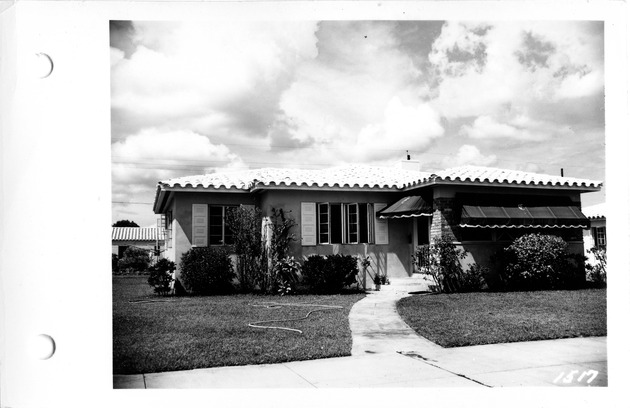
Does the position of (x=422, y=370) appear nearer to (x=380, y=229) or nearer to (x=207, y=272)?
(x=207, y=272)

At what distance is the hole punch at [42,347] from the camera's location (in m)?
5.20

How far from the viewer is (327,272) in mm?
11703

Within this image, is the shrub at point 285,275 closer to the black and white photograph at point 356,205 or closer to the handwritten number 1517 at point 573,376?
the black and white photograph at point 356,205

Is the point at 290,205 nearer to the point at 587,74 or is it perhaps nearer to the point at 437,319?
the point at 437,319

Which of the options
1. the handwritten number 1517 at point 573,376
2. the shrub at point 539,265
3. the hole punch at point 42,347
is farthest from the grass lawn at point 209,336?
the shrub at point 539,265

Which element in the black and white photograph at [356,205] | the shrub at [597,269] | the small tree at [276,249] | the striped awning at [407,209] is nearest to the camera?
the black and white photograph at [356,205]

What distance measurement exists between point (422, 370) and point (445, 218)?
676cm

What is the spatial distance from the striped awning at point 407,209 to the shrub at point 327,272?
1.62 meters

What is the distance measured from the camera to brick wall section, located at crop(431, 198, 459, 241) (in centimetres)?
1189

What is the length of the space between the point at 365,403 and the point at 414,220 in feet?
27.5

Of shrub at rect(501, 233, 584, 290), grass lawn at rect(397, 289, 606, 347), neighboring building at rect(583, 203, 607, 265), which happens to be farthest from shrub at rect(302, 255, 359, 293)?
neighboring building at rect(583, 203, 607, 265)

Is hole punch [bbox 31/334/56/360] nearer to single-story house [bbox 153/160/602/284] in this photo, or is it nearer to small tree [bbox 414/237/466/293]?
single-story house [bbox 153/160/602/284]

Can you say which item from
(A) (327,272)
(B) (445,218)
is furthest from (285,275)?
(B) (445,218)

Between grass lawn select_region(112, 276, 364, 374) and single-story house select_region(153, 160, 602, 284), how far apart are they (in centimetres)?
348
